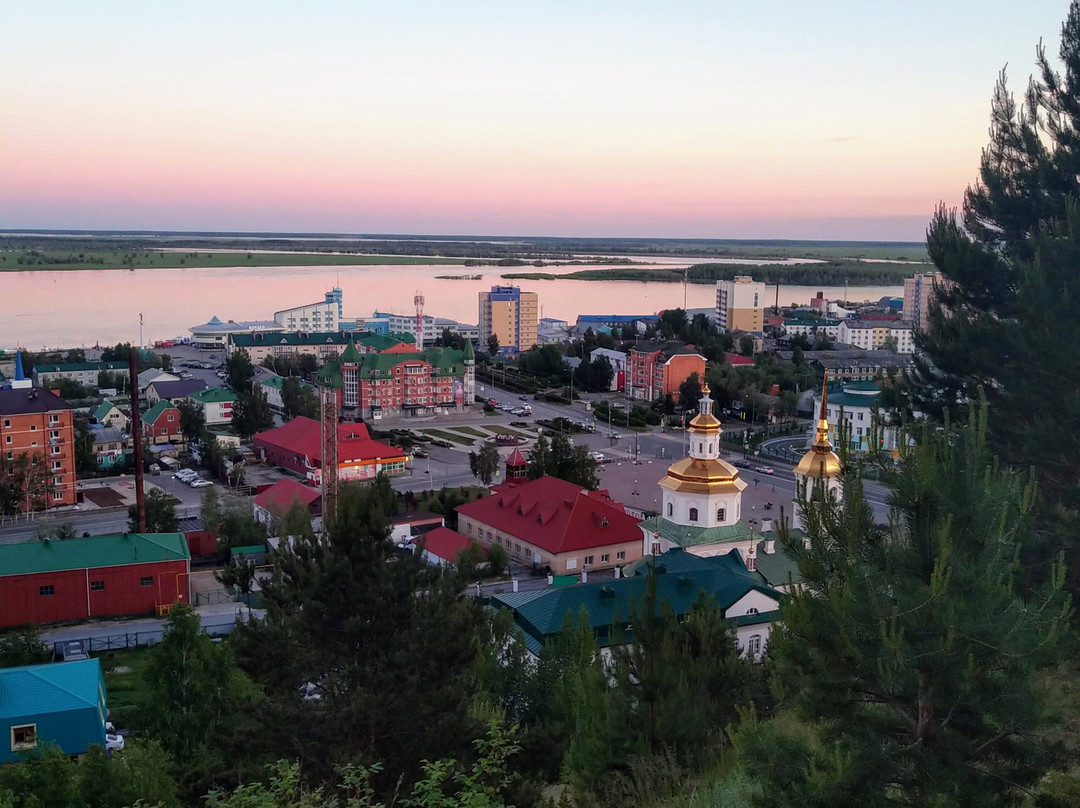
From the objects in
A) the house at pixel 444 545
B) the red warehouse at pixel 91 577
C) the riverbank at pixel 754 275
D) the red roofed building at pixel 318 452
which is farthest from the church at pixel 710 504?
the riverbank at pixel 754 275

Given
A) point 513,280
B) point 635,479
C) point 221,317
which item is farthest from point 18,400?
point 513,280

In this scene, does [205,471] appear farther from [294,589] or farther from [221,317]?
[221,317]

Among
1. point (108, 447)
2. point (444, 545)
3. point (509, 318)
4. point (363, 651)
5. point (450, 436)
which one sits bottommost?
point (450, 436)

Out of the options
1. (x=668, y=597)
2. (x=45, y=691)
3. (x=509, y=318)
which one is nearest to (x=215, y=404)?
(x=45, y=691)

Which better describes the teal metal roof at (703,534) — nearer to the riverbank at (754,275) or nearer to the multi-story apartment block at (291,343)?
the multi-story apartment block at (291,343)

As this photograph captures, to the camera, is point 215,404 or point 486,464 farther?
point 215,404

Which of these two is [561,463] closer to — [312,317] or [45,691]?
[45,691]

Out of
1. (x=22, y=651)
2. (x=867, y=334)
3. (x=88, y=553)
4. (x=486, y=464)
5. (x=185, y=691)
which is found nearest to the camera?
(x=185, y=691)
